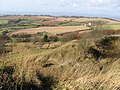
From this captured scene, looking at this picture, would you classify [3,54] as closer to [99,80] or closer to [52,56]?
[99,80]

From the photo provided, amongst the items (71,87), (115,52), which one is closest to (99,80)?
(71,87)

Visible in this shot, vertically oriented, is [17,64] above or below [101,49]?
above

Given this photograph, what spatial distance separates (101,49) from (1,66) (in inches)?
308

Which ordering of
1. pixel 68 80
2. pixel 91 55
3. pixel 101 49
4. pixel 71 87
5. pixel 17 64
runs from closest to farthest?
pixel 71 87, pixel 68 80, pixel 17 64, pixel 91 55, pixel 101 49

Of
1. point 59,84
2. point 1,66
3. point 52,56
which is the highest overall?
point 1,66

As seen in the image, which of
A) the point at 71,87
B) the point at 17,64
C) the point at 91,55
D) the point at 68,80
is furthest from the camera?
the point at 91,55

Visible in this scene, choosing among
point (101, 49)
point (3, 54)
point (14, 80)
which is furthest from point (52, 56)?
point (14, 80)

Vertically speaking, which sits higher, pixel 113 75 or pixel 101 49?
pixel 113 75

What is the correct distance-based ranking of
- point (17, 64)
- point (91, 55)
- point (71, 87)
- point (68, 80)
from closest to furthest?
point (71, 87) → point (68, 80) → point (17, 64) → point (91, 55)

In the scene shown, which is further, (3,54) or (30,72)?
(3,54)

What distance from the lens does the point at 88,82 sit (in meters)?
4.81

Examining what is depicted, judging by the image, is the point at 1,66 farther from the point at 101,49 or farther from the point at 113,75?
the point at 101,49

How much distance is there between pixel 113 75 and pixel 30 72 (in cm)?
174

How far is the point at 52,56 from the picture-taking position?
13.2 meters
